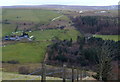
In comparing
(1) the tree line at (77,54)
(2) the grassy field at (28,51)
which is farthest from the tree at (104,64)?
(2) the grassy field at (28,51)

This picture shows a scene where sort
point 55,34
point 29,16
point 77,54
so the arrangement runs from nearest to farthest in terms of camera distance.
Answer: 1. point 77,54
2. point 55,34
3. point 29,16

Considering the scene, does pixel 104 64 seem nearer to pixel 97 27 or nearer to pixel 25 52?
pixel 25 52

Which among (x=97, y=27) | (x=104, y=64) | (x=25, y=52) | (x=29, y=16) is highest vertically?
(x=104, y=64)

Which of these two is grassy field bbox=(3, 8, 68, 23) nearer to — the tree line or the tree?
the tree line

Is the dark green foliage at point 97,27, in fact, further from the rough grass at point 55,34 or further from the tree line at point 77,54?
the tree line at point 77,54

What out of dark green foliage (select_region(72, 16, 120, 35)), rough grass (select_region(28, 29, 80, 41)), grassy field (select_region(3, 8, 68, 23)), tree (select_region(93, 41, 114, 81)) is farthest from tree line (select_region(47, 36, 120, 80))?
grassy field (select_region(3, 8, 68, 23))

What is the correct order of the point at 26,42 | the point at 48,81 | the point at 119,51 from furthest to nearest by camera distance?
the point at 26,42 < the point at 119,51 < the point at 48,81

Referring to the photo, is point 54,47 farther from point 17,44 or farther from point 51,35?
point 51,35

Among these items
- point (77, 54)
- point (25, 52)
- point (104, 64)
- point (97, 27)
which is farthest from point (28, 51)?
point (104, 64)

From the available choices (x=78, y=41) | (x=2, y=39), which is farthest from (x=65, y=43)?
(x=2, y=39)

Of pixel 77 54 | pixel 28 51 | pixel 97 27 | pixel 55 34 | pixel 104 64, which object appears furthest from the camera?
pixel 97 27

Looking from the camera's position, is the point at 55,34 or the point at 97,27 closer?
the point at 55,34
